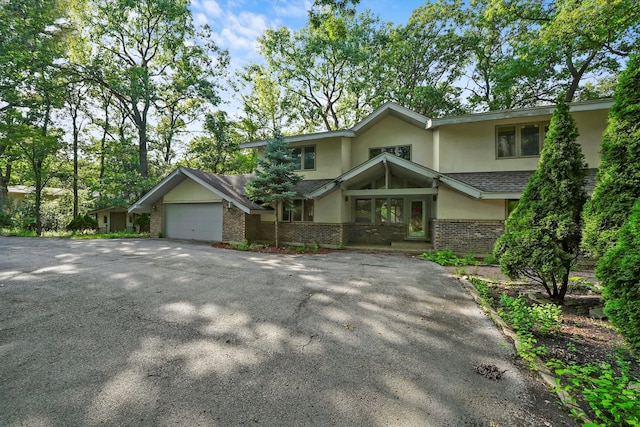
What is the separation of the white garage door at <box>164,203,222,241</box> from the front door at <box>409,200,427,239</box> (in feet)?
31.8

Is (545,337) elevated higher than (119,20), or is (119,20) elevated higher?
(119,20)

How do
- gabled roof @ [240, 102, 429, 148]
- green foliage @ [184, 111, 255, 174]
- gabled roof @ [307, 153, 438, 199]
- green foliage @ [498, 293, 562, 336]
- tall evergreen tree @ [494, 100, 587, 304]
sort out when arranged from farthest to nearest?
green foliage @ [184, 111, 255, 174], gabled roof @ [240, 102, 429, 148], gabled roof @ [307, 153, 438, 199], tall evergreen tree @ [494, 100, 587, 304], green foliage @ [498, 293, 562, 336]

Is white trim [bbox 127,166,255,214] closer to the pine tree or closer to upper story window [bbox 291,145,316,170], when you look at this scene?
the pine tree

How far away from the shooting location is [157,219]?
14.9 metres

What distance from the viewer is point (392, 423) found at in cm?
207

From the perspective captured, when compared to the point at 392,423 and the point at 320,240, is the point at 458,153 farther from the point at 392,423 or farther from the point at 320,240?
the point at 392,423

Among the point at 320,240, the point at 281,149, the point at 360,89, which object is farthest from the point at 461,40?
the point at 320,240

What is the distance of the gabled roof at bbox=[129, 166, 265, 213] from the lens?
1223cm

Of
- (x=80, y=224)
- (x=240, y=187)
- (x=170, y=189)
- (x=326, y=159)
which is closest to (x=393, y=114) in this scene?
(x=326, y=159)

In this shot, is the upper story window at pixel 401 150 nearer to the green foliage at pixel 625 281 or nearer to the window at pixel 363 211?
the window at pixel 363 211

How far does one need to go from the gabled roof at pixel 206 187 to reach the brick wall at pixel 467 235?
816cm

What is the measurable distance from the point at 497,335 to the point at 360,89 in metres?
20.9

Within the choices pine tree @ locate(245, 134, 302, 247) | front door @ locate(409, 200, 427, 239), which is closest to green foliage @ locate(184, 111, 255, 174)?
pine tree @ locate(245, 134, 302, 247)

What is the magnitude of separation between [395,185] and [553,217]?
8.16 m
